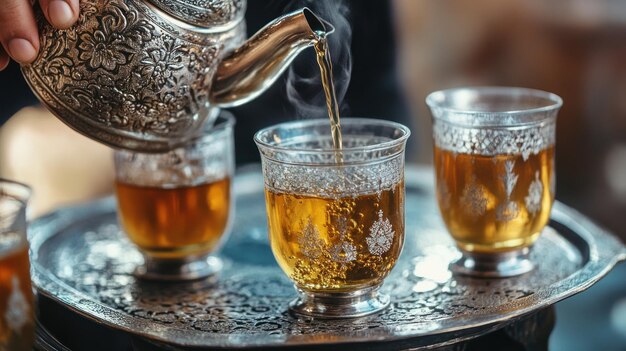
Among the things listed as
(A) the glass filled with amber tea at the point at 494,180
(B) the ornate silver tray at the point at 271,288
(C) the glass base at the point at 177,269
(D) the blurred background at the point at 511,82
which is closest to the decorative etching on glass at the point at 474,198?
(A) the glass filled with amber tea at the point at 494,180

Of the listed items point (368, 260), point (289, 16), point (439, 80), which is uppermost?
point (289, 16)

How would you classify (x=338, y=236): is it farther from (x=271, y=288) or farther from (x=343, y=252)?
(x=271, y=288)

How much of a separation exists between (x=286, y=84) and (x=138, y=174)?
1.14 ft

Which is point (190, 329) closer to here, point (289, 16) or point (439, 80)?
point (289, 16)

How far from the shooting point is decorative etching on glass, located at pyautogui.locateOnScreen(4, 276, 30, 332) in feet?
3.25

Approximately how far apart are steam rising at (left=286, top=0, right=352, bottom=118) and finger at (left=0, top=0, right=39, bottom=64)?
0.54 m

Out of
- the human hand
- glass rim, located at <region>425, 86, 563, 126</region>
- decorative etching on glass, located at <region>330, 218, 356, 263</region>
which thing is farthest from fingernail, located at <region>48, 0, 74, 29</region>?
glass rim, located at <region>425, 86, 563, 126</region>

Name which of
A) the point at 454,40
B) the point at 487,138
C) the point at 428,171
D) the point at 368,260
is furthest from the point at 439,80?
the point at 368,260

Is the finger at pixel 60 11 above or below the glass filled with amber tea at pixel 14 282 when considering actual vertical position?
above

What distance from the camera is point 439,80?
3424 mm

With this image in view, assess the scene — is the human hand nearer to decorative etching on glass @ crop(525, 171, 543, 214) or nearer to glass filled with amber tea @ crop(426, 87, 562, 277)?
glass filled with amber tea @ crop(426, 87, 562, 277)

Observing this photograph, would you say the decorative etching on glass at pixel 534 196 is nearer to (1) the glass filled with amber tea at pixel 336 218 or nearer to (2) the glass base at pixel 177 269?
(1) the glass filled with amber tea at pixel 336 218

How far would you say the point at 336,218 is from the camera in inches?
44.5

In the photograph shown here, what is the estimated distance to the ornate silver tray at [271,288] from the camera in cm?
114
